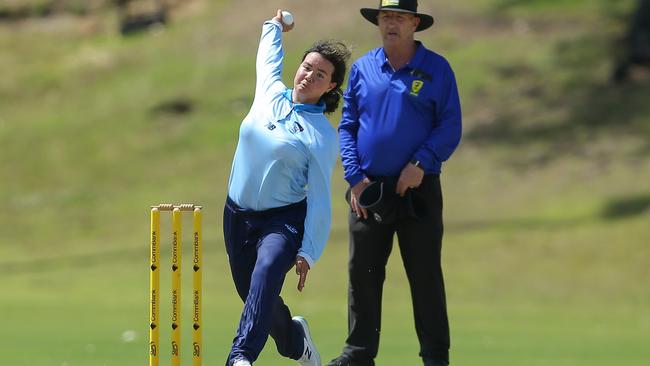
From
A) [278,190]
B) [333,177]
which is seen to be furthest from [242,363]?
[333,177]

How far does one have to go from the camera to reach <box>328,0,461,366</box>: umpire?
8.83 meters

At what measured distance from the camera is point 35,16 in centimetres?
3816

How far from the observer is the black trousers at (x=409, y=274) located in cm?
884

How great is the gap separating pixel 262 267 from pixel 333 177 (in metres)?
18.4

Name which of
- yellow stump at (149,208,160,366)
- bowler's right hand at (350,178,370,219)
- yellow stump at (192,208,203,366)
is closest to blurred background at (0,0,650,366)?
bowler's right hand at (350,178,370,219)

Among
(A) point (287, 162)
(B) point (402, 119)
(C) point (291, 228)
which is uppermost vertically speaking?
(B) point (402, 119)

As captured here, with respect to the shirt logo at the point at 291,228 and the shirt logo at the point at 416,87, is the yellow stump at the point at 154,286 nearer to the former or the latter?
the shirt logo at the point at 291,228

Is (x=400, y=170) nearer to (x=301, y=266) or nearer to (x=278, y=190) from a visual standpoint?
(x=278, y=190)

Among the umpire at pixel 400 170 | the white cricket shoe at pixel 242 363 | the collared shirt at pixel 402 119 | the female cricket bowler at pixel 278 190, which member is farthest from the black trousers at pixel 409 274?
the white cricket shoe at pixel 242 363

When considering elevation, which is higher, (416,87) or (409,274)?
(416,87)

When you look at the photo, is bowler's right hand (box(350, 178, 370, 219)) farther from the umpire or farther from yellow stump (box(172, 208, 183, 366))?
yellow stump (box(172, 208, 183, 366))

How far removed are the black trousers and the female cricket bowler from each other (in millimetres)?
576

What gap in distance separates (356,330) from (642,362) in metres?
3.39

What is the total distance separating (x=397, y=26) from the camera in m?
8.94
